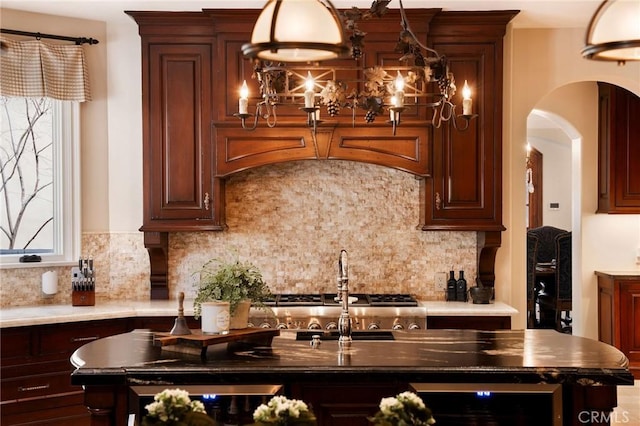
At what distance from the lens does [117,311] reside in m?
4.95

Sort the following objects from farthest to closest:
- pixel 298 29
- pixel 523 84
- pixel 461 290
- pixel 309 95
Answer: pixel 523 84 < pixel 461 290 < pixel 309 95 < pixel 298 29

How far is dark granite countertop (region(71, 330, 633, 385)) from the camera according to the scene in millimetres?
2936

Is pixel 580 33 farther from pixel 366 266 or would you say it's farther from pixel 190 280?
pixel 190 280

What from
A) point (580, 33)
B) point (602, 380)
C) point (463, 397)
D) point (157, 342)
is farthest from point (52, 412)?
point (580, 33)

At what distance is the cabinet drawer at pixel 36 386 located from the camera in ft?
15.1

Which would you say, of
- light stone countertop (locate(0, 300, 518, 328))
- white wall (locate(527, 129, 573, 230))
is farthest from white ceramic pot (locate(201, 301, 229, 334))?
white wall (locate(527, 129, 573, 230))

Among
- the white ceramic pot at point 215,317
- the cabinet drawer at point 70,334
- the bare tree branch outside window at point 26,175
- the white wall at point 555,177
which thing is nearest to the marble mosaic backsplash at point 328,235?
the cabinet drawer at point 70,334

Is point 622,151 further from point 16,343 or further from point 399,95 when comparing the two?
point 16,343

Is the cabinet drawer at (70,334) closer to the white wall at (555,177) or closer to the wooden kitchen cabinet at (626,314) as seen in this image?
the wooden kitchen cabinet at (626,314)

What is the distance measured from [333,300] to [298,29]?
10.9ft

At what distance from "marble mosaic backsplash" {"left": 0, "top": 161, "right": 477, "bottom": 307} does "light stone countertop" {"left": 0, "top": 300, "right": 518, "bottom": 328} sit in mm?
414

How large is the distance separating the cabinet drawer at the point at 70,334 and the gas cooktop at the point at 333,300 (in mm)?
1086

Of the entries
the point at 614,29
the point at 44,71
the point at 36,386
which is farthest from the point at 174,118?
the point at 614,29

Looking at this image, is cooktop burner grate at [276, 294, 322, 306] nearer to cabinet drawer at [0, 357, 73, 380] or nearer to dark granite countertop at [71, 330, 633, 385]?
cabinet drawer at [0, 357, 73, 380]
